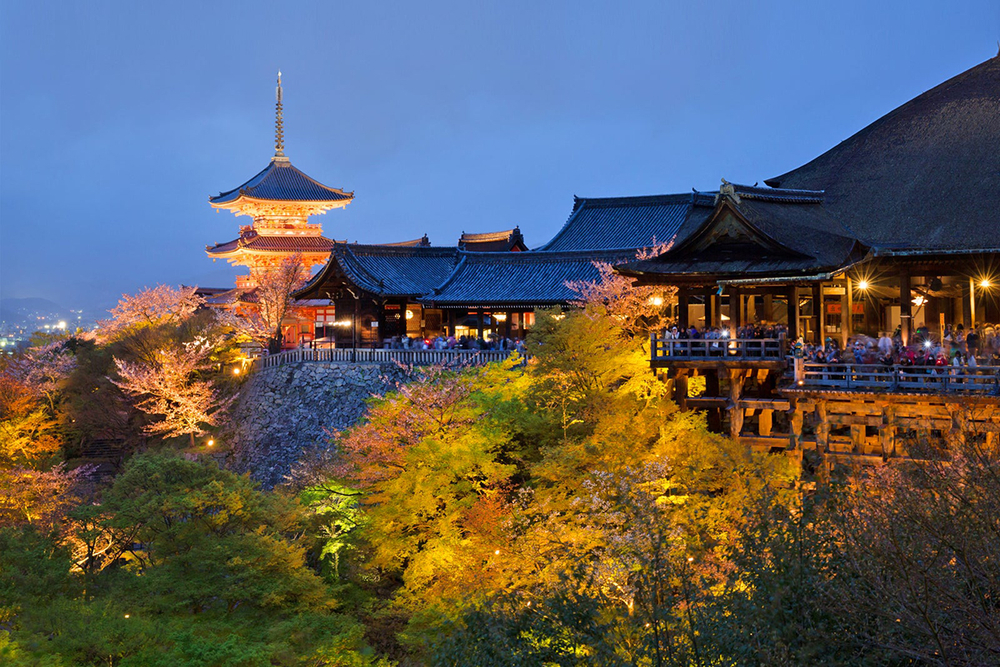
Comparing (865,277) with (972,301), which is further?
(865,277)

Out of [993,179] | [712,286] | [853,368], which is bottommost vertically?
[853,368]

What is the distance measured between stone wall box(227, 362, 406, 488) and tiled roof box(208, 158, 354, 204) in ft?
84.4

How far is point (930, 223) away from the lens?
23.0m

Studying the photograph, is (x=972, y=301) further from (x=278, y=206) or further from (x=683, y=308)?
(x=278, y=206)

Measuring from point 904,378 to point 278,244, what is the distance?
162ft

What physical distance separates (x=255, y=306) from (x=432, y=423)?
38.3 m

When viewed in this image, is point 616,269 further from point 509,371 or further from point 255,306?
point 255,306

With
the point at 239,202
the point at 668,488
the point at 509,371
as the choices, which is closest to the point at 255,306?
the point at 239,202

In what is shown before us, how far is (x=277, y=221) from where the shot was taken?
6350cm

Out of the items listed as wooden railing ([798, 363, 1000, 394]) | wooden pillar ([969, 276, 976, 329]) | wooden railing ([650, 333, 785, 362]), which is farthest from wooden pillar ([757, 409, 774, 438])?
wooden pillar ([969, 276, 976, 329])

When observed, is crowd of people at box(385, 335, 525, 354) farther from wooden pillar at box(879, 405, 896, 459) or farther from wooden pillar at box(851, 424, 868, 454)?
wooden pillar at box(879, 405, 896, 459)

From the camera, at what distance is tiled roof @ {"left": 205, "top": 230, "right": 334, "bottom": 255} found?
59656mm

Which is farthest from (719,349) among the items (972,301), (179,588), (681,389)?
(179,588)

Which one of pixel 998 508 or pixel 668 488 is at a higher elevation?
pixel 998 508
